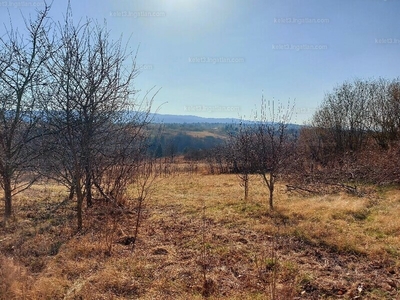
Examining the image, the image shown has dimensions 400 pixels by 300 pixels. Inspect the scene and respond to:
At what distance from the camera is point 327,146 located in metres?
19.6

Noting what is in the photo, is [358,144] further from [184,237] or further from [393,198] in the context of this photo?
[184,237]

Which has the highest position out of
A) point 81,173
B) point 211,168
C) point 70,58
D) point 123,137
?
point 70,58

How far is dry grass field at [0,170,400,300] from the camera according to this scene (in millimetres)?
3314

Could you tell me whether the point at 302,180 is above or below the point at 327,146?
below

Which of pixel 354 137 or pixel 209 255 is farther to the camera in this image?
pixel 354 137

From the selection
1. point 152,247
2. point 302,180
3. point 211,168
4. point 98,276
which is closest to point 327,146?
point 302,180

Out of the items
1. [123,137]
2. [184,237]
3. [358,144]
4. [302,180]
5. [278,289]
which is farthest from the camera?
[358,144]

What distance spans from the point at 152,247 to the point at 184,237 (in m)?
0.73

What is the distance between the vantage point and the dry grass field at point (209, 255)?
10.9ft

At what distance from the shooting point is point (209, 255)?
4.37m

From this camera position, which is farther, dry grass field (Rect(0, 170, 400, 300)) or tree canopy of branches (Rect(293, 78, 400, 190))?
tree canopy of branches (Rect(293, 78, 400, 190))

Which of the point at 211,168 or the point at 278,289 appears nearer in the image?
the point at 278,289

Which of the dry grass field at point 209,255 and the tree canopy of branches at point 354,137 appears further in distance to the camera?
the tree canopy of branches at point 354,137

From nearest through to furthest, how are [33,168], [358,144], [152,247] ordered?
[152,247] < [33,168] < [358,144]
